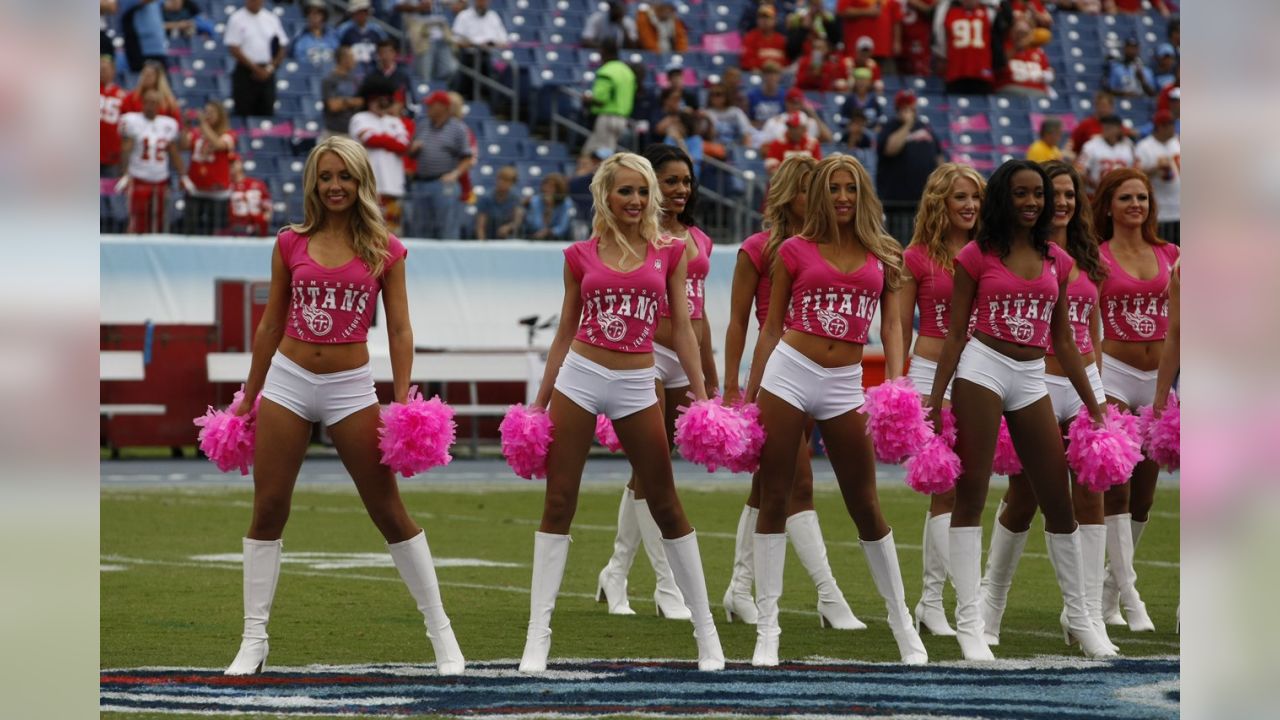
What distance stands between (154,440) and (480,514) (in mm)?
5184

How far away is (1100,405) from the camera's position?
6785 mm

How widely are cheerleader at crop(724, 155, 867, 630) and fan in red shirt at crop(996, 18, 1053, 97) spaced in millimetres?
16558

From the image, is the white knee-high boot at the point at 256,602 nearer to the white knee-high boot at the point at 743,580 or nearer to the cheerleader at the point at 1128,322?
the white knee-high boot at the point at 743,580

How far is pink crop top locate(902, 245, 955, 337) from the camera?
7430mm

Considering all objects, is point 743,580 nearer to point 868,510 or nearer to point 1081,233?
point 868,510

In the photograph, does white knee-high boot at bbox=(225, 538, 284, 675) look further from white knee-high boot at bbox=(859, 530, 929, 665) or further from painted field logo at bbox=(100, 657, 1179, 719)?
white knee-high boot at bbox=(859, 530, 929, 665)

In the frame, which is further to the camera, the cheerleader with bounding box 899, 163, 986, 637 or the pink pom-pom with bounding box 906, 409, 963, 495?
the cheerleader with bounding box 899, 163, 986, 637

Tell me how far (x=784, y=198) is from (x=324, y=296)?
2.01m

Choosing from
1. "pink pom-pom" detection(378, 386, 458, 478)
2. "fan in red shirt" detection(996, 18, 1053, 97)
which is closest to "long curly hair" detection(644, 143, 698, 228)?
"pink pom-pom" detection(378, 386, 458, 478)

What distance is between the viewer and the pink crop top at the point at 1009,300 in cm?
636

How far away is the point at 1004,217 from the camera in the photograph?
21.0 ft

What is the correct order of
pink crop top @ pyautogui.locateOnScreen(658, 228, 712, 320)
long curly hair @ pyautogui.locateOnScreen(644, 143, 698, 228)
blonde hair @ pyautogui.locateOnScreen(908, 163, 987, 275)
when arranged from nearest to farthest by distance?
long curly hair @ pyautogui.locateOnScreen(644, 143, 698, 228) → blonde hair @ pyautogui.locateOnScreen(908, 163, 987, 275) → pink crop top @ pyautogui.locateOnScreen(658, 228, 712, 320)

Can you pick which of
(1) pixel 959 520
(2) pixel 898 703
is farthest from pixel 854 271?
(2) pixel 898 703
